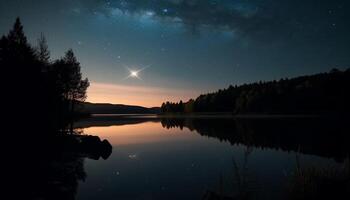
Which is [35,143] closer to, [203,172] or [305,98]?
[203,172]

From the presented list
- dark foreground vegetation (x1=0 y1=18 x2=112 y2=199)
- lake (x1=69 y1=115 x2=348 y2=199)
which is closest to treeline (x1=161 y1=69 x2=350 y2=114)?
lake (x1=69 y1=115 x2=348 y2=199)

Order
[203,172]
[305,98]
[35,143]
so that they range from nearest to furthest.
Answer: [203,172], [35,143], [305,98]

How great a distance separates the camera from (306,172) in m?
9.38

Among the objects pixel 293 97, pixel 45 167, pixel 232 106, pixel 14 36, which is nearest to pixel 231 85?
A: pixel 232 106

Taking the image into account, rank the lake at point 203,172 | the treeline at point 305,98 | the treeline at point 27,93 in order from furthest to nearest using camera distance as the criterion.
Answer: the treeline at point 305,98 → the treeline at point 27,93 → the lake at point 203,172

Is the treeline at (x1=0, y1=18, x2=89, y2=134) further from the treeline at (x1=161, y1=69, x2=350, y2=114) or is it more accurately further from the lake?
the treeline at (x1=161, y1=69, x2=350, y2=114)

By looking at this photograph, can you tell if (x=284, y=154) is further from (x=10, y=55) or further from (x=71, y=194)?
(x=10, y=55)

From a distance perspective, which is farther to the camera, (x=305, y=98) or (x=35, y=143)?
(x=305, y=98)

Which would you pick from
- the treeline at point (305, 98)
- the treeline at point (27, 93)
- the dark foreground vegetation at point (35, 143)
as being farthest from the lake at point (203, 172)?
the treeline at point (305, 98)

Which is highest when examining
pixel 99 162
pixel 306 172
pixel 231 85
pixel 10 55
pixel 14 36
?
pixel 231 85

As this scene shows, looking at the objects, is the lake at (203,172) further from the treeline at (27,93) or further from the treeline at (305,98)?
the treeline at (305,98)

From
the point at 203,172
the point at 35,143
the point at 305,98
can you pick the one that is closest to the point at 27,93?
the point at 35,143

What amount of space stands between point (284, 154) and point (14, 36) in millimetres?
35915

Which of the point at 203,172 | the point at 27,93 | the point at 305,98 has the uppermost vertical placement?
the point at 305,98
